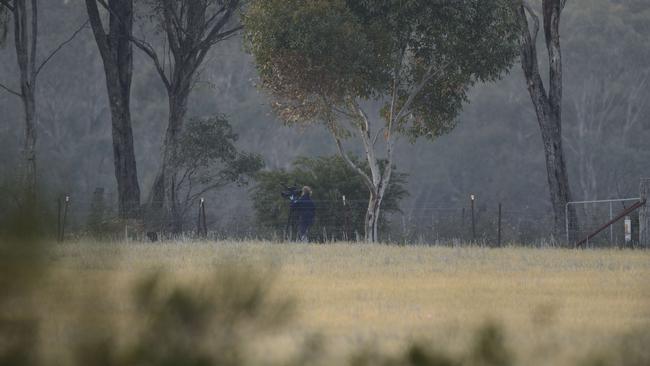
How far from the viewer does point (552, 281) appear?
19.6m

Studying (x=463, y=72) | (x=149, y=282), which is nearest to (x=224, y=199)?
(x=463, y=72)

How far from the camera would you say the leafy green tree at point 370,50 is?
33.3 meters

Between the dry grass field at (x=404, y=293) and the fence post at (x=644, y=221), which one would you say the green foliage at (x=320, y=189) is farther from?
the dry grass field at (x=404, y=293)

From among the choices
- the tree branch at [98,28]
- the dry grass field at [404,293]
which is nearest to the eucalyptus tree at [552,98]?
the dry grass field at [404,293]

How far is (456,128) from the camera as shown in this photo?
6881 cm

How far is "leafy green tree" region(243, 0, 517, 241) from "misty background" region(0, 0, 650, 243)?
91.3 ft

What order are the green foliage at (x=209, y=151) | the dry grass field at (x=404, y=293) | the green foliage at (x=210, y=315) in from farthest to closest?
1. the green foliage at (x=209, y=151)
2. the dry grass field at (x=404, y=293)
3. the green foliage at (x=210, y=315)

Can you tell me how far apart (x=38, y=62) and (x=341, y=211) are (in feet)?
101

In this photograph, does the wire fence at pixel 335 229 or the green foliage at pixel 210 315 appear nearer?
the green foliage at pixel 210 315

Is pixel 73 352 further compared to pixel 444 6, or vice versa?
pixel 444 6

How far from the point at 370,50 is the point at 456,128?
117 ft

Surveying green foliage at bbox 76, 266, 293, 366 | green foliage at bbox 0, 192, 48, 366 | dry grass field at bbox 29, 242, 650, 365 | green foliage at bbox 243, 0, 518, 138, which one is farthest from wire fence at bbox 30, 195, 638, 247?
green foliage at bbox 0, 192, 48, 366

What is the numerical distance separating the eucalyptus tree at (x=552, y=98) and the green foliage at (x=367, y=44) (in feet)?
2.81

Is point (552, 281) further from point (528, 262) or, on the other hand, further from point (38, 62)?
point (38, 62)
